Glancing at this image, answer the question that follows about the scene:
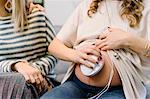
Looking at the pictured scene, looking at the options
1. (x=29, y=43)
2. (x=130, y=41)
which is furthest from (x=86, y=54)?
(x=29, y=43)

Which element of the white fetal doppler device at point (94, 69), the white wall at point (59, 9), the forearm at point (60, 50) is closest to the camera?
the white fetal doppler device at point (94, 69)

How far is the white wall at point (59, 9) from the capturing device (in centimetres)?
211

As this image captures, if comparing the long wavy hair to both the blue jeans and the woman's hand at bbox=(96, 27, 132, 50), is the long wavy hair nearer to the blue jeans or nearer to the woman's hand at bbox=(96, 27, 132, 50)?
the woman's hand at bbox=(96, 27, 132, 50)

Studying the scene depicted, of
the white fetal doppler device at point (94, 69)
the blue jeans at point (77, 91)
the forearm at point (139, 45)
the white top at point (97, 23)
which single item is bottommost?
the blue jeans at point (77, 91)

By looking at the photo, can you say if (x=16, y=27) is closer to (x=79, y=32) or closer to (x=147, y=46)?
(x=79, y=32)

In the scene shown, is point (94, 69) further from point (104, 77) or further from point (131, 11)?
point (131, 11)

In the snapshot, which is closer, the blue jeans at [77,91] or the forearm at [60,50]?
the blue jeans at [77,91]

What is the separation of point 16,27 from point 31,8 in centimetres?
12

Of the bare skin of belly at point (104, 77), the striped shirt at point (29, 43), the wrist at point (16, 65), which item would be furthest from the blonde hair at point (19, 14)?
the bare skin of belly at point (104, 77)

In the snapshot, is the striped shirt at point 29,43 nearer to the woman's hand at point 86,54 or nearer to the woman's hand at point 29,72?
the woman's hand at point 29,72

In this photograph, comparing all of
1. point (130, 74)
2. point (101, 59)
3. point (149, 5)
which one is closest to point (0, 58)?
point (101, 59)

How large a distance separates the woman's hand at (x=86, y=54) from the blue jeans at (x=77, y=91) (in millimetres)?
107

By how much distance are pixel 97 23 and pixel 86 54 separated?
168 mm

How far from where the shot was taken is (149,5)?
61.9 inches
